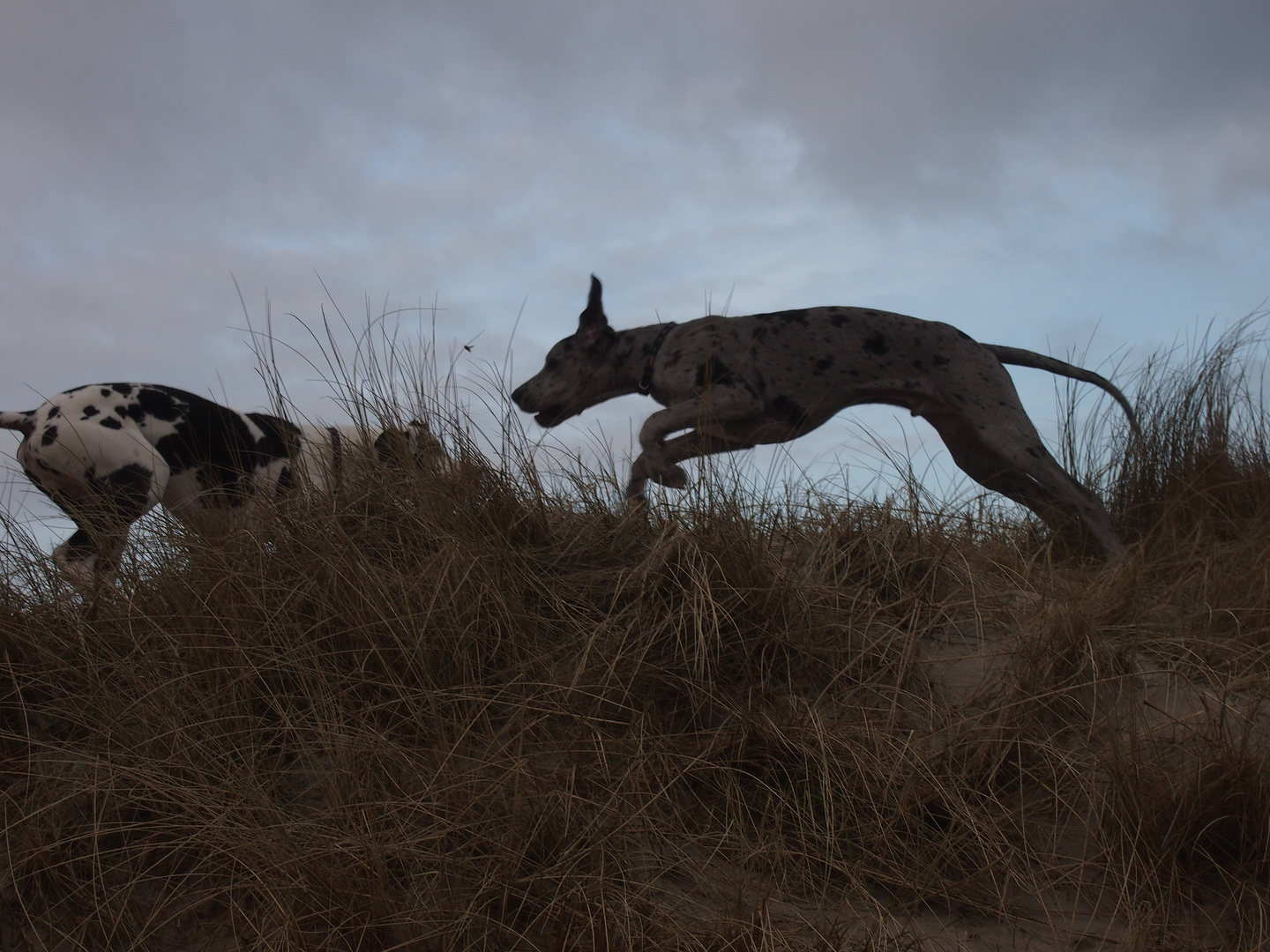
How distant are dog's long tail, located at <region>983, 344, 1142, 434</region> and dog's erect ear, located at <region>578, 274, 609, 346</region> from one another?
2278mm

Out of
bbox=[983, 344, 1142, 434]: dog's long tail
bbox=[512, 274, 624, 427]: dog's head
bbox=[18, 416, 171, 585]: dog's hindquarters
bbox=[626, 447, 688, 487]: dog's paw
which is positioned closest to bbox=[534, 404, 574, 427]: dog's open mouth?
bbox=[512, 274, 624, 427]: dog's head

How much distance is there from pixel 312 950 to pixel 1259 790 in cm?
250

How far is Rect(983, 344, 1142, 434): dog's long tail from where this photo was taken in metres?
5.99

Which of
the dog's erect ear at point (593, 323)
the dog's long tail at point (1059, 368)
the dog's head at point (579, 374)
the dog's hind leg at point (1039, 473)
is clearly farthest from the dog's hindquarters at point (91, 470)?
the dog's long tail at point (1059, 368)

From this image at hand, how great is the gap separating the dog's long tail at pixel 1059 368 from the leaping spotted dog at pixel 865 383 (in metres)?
0.33

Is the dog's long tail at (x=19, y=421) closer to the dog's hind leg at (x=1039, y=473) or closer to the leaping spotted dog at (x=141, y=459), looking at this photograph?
the leaping spotted dog at (x=141, y=459)

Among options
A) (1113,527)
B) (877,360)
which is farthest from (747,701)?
(1113,527)

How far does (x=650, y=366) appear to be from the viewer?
18.4 feet

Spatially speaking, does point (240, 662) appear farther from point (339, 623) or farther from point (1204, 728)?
point (1204, 728)

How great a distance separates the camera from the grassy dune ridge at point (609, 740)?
250cm

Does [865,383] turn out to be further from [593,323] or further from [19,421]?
[19,421]

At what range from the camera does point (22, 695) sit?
3273mm

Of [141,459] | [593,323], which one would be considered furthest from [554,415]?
[141,459]

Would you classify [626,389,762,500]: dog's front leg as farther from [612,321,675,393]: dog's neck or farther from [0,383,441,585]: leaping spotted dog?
[0,383,441,585]: leaping spotted dog
